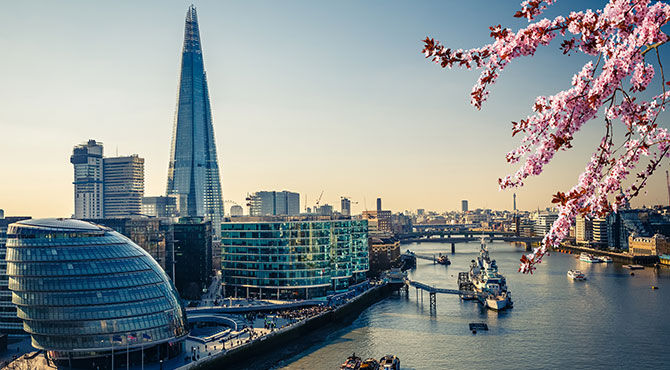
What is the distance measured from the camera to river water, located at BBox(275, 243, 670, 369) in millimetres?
45312

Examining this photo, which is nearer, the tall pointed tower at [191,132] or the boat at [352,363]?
the boat at [352,363]

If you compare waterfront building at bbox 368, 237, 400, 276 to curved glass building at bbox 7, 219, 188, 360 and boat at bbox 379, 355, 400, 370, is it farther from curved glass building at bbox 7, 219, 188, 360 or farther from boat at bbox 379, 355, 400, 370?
curved glass building at bbox 7, 219, 188, 360

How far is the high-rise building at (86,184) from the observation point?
190 meters

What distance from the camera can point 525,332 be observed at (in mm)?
54656

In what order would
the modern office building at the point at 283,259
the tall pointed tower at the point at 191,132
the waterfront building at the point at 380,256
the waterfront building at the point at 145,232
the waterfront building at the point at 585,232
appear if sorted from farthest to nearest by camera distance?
1. the tall pointed tower at the point at 191,132
2. the waterfront building at the point at 585,232
3. the waterfront building at the point at 380,256
4. the waterfront building at the point at 145,232
5. the modern office building at the point at 283,259

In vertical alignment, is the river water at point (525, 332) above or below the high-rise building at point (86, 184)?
below

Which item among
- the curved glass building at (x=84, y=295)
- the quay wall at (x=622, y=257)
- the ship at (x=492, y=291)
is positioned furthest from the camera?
the quay wall at (x=622, y=257)

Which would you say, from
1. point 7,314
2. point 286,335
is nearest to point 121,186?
point 7,314

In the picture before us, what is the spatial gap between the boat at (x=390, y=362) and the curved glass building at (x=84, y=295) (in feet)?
54.6

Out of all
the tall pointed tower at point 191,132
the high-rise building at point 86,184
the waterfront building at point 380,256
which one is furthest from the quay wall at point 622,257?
the high-rise building at point 86,184

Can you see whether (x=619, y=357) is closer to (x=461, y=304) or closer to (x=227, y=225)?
(x=461, y=304)

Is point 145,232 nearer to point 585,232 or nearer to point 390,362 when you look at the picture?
point 390,362

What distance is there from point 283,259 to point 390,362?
35426 millimetres

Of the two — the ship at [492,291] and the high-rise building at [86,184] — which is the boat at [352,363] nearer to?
the ship at [492,291]
